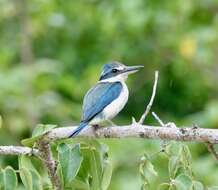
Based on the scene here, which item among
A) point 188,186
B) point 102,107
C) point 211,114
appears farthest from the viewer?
point 211,114

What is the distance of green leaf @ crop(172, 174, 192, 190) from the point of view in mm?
2600

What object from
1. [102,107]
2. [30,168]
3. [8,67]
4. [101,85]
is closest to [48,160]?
[30,168]

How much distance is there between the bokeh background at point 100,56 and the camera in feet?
22.9

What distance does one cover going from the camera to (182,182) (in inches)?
103

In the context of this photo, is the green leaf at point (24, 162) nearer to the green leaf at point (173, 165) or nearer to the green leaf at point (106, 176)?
the green leaf at point (106, 176)

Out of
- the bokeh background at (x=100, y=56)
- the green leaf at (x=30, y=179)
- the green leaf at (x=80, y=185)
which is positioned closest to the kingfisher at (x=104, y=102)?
the green leaf at (x=80, y=185)

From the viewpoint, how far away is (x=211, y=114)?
6504 millimetres

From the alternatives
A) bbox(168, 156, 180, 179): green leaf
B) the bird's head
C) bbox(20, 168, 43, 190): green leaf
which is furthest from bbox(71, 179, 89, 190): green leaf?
the bird's head

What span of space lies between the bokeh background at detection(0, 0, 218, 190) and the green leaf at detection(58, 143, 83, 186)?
3.75m

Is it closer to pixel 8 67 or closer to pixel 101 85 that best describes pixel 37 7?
pixel 8 67

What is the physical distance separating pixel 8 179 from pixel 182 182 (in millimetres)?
580

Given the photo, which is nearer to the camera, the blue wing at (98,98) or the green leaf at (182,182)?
the green leaf at (182,182)

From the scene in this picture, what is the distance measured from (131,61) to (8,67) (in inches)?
47.8

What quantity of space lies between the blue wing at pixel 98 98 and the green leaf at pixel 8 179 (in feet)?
2.73
